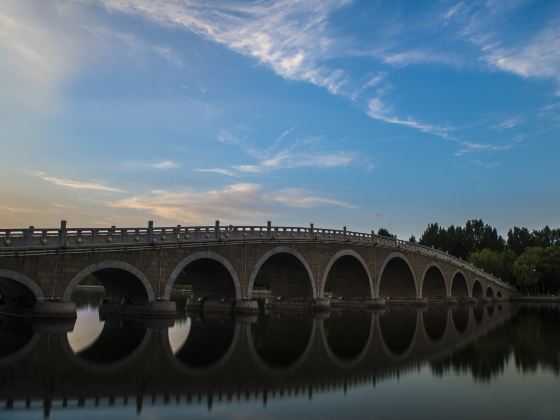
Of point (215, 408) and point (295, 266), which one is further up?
point (295, 266)

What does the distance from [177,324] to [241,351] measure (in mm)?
10212

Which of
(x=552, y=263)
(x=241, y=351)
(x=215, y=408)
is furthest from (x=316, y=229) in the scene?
(x=552, y=263)

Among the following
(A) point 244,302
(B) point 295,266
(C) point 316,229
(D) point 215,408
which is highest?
(C) point 316,229

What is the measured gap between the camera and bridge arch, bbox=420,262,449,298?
65562mm

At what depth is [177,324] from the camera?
29438 mm

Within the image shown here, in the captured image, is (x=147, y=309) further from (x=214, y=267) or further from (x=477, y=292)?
(x=477, y=292)

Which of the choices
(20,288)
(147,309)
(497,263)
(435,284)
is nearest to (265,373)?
(147,309)

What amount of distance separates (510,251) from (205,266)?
261 feet

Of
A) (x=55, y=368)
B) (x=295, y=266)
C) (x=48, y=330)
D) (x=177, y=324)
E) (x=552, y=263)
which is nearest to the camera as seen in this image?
(x=55, y=368)

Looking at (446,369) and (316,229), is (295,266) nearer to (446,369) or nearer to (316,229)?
(316,229)

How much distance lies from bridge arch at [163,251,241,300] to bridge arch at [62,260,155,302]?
1.24m

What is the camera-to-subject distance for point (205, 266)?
3706cm

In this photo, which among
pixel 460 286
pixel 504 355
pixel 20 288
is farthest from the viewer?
pixel 460 286

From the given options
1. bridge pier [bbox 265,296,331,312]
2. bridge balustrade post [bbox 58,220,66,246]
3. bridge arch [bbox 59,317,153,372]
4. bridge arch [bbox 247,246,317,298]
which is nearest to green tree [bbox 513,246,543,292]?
bridge pier [bbox 265,296,331,312]
